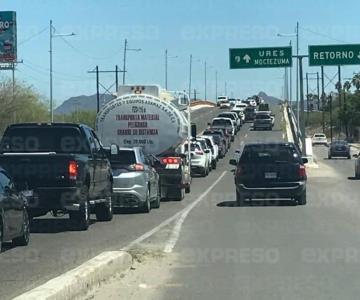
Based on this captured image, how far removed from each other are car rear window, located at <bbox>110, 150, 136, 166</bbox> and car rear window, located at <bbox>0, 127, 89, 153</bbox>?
12.4 feet

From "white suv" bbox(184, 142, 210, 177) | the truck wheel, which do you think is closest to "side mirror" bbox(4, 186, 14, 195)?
the truck wheel

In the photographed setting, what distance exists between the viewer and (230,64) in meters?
48.2

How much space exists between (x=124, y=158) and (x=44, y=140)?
421cm

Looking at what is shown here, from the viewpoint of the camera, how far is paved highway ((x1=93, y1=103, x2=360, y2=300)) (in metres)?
9.80

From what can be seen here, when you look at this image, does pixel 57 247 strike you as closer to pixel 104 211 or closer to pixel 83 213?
pixel 83 213

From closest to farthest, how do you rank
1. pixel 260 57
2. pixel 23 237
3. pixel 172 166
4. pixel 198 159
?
pixel 23 237 < pixel 172 166 < pixel 198 159 < pixel 260 57

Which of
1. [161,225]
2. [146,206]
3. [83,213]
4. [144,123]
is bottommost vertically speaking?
[161,225]

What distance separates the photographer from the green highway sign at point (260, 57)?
48.1 meters

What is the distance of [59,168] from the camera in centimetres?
1580

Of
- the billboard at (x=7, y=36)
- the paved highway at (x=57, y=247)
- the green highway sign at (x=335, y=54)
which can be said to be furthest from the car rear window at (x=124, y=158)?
the billboard at (x=7, y=36)

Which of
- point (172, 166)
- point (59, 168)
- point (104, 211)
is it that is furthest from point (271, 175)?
point (59, 168)

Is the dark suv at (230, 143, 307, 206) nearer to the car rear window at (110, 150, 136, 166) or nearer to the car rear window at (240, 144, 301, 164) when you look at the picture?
the car rear window at (240, 144, 301, 164)

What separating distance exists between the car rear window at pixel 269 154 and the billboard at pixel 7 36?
52427 millimetres

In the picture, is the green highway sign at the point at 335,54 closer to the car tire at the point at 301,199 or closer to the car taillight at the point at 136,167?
the car tire at the point at 301,199
